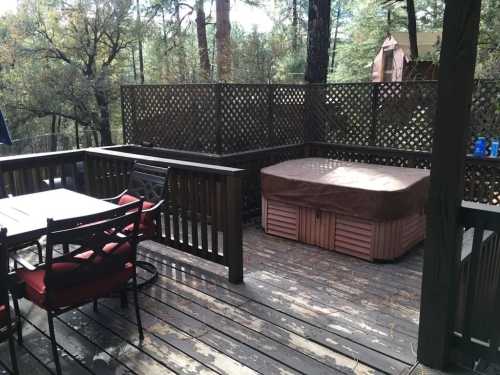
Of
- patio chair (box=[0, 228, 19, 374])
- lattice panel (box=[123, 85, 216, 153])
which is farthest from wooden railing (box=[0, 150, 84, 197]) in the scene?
patio chair (box=[0, 228, 19, 374])

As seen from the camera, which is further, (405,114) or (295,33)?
(295,33)

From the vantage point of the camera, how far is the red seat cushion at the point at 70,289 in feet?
6.75

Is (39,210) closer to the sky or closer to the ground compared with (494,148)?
closer to the ground

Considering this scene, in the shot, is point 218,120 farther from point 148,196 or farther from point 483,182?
point 483,182

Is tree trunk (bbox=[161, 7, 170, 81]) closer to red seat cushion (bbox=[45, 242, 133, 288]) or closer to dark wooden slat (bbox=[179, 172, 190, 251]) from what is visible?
dark wooden slat (bbox=[179, 172, 190, 251])

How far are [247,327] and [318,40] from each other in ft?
18.1

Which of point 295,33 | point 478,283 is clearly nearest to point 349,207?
point 478,283

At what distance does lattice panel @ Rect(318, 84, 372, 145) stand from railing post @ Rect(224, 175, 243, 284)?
318 centimetres

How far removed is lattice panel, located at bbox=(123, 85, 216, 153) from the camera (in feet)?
16.3

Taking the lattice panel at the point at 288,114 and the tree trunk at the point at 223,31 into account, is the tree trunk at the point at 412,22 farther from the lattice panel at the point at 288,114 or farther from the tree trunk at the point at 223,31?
the lattice panel at the point at 288,114

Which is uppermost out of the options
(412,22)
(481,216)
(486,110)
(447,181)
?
(412,22)

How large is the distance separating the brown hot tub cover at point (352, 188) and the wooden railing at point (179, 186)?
0.94 meters

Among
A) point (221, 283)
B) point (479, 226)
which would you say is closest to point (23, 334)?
point (221, 283)

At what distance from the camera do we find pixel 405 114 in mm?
5297
